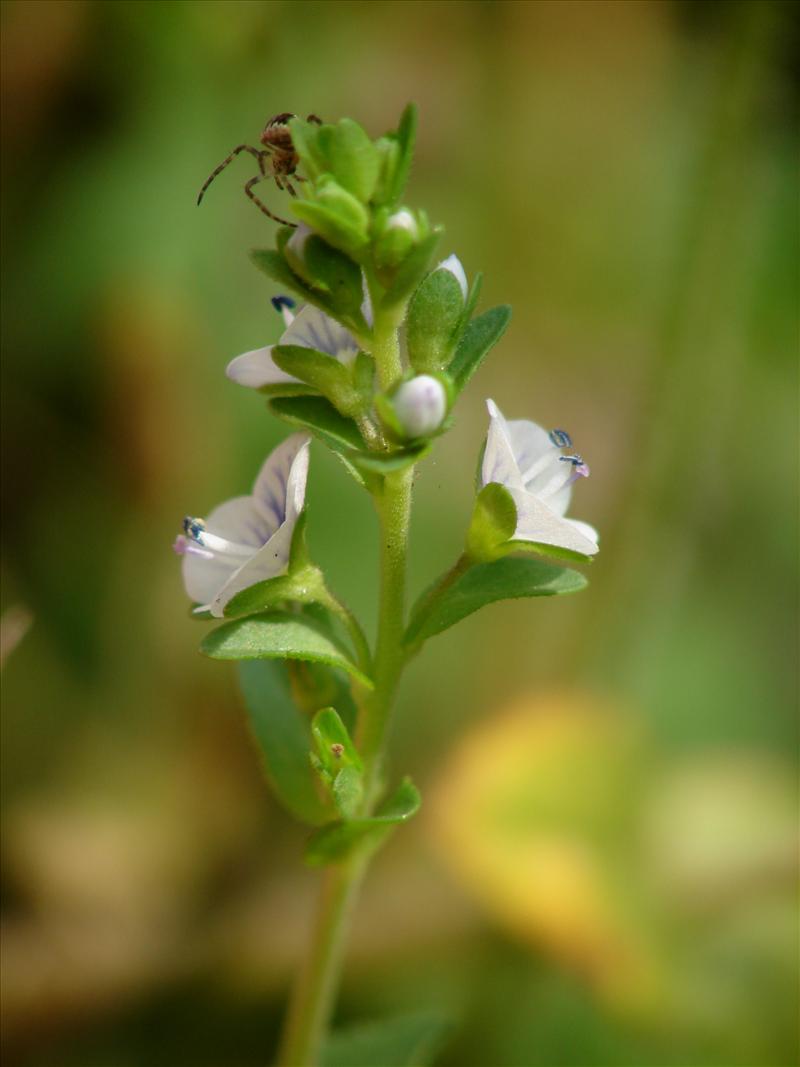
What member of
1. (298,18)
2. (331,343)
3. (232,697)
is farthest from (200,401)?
(331,343)

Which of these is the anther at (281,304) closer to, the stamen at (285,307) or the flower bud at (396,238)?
the stamen at (285,307)

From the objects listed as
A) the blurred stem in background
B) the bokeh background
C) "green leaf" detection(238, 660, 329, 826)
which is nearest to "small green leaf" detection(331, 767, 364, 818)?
"green leaf" detection(238, 660, 329, 826)

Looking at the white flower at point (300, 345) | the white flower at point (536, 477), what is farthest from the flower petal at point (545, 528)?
the white flower at point (300, 345)

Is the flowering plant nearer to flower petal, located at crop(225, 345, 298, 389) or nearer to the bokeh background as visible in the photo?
flower petal, located at crop(225, 345, 298, 389)

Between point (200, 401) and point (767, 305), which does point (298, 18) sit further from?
point (767, 305)

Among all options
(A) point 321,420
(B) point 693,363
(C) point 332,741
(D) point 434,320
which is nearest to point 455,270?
(D) point 434,320

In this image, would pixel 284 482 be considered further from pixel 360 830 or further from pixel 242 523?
pixel 360 830
